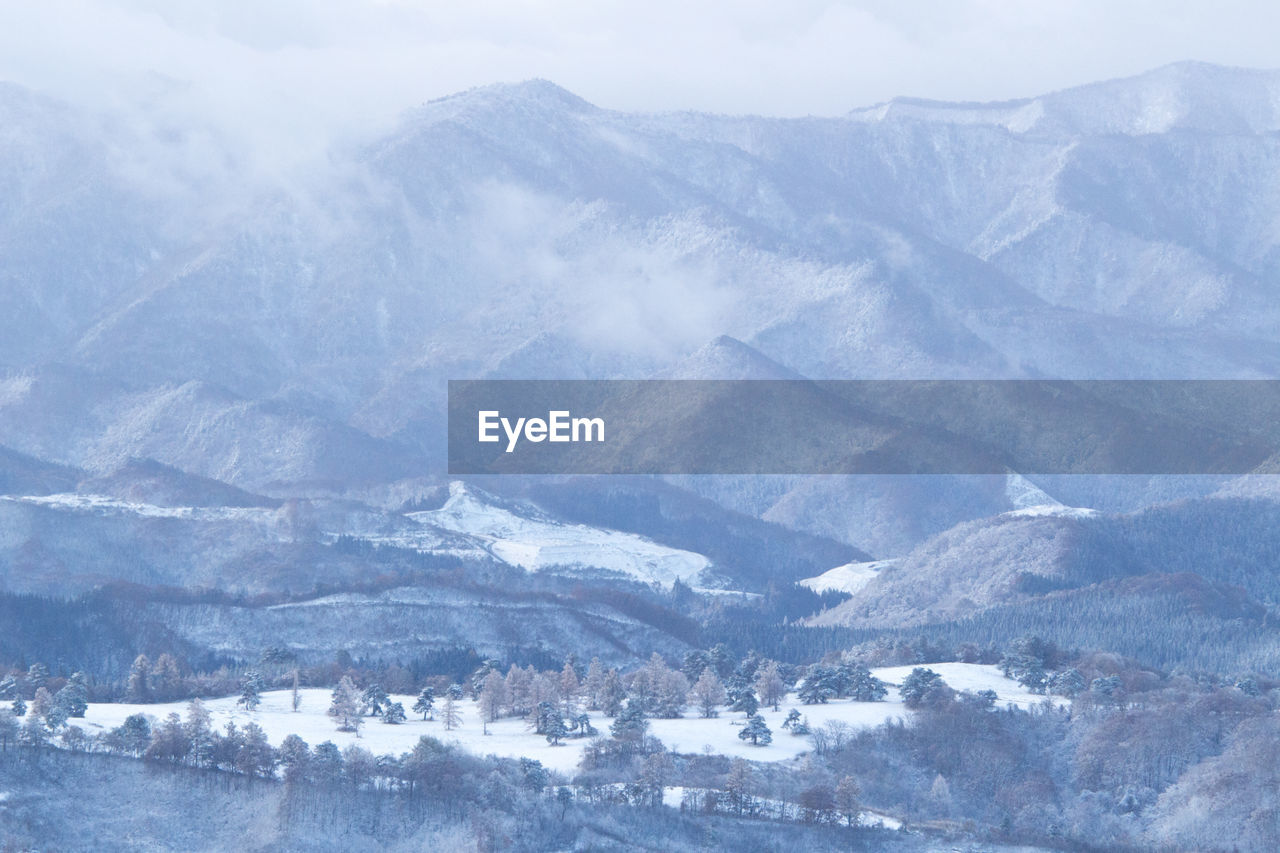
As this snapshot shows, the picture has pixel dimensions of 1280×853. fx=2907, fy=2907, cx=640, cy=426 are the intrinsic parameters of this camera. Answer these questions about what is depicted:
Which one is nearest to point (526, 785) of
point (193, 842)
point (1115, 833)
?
point (193, 842)

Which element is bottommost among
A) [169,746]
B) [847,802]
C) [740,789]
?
[847,802]

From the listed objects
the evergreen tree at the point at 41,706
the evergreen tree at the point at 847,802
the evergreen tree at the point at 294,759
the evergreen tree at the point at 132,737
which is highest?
the evergreen tree at the point at 41,706

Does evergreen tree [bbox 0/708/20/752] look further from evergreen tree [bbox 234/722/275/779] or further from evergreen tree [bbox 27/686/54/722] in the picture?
evergreen tree [bbox 234/722/275/779]

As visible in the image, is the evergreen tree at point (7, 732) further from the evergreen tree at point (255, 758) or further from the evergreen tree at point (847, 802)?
the evergreen tree at point (847, 802)

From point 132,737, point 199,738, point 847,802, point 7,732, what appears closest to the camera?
point 7,732

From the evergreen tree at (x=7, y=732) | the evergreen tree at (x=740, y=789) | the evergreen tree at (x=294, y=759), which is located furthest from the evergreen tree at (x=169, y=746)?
the evergreen tree at (x=740, y=789)

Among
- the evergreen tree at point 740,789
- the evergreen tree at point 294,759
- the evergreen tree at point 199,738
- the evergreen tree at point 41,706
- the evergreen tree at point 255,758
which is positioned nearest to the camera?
the evergreen tree at point 294,759

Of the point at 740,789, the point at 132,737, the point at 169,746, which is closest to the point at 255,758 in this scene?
the point at 169,746

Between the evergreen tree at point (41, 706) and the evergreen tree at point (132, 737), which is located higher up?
the evergreen tree at point (41, 706)

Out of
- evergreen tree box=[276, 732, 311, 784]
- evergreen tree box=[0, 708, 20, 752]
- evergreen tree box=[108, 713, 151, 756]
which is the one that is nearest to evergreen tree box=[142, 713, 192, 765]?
evergreen tree box=[108, 713, 151, 756]

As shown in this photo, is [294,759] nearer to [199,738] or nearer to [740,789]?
[199,738]

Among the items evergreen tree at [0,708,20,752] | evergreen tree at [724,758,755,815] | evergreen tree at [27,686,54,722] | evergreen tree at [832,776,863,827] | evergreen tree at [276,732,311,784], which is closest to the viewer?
evergreen tree at [0,708,20,752]
